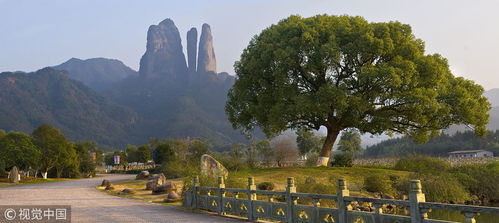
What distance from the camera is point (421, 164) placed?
29.4 m

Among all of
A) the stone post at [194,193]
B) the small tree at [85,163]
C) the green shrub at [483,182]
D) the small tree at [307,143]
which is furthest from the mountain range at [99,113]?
the stone post at [194,193]

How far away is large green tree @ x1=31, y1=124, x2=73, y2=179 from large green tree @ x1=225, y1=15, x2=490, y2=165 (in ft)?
95.3

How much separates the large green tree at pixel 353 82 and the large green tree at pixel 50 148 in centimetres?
2905

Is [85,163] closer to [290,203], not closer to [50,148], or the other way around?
[50,148]

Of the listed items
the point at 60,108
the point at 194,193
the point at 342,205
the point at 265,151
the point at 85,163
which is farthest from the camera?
the point at 60,108

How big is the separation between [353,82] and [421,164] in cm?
883

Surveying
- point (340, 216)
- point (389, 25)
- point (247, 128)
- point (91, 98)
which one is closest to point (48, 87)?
point (91, 98)

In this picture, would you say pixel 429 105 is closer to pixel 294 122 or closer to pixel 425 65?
pixel 425 65

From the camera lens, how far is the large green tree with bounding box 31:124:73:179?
46312 millimetres

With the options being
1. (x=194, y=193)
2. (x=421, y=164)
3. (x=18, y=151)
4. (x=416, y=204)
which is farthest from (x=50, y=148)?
(x=416, y=204)

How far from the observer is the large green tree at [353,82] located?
83.0ft

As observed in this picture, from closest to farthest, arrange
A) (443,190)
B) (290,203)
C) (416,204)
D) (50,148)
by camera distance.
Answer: (416,204) < (290,203) < (443,190) < (50,148)

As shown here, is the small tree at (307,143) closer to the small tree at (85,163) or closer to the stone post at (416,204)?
the small tree at (85,163)

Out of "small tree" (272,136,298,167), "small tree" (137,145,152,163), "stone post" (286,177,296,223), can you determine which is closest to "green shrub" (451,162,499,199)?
"stone post" (286,177,296,223)
